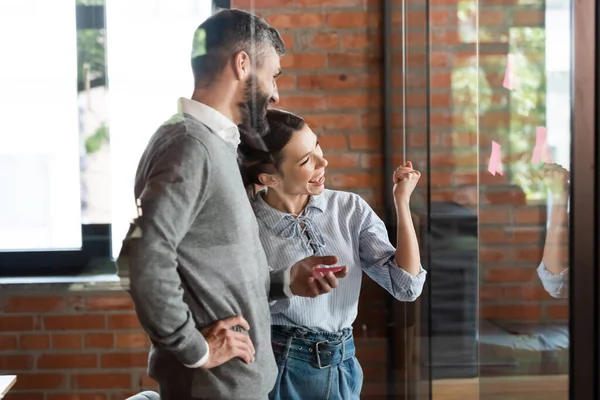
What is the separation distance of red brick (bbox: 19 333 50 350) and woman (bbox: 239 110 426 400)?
1.23 feet

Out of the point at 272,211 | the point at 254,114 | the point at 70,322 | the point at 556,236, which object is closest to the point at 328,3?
the point at 254,114

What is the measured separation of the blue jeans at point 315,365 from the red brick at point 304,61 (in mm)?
438

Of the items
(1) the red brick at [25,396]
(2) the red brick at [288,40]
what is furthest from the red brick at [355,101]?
(1) the red brick at [25,396]

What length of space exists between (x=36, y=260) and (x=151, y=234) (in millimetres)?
226

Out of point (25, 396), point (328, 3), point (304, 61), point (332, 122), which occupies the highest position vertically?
point (328, 3)

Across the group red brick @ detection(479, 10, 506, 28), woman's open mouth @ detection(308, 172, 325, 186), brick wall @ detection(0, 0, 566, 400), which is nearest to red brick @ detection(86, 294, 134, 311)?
brick wall @ detection(0, 0, 566, 400)

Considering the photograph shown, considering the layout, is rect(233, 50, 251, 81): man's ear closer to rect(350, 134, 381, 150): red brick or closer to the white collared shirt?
the white collared shirt

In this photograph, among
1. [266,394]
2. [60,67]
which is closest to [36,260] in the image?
[60,67]

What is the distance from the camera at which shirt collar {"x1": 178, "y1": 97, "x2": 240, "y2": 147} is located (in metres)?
1.23

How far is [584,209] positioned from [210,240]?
26.4 inches

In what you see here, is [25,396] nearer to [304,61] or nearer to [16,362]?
[16,362]

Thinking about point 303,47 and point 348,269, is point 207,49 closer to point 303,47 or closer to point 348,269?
point 303,47

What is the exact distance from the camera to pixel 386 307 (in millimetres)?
1411

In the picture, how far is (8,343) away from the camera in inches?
51.1
